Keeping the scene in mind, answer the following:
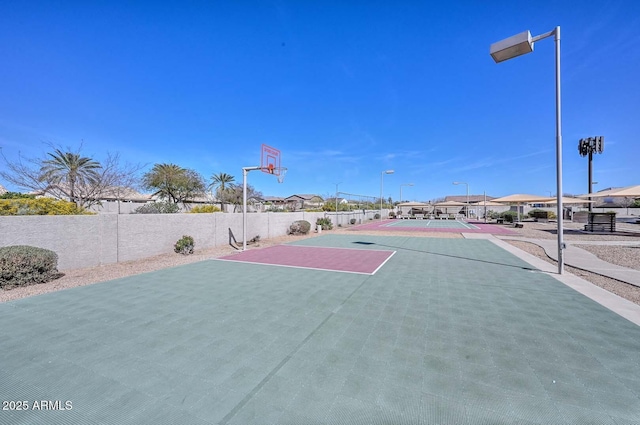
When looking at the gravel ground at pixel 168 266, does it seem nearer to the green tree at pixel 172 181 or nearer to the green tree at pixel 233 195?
the green tree at pixel 172 181

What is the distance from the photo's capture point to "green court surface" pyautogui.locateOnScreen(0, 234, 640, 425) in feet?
7.94

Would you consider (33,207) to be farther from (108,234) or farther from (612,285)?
(612,285)

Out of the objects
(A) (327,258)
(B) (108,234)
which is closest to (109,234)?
(B) (108,234)

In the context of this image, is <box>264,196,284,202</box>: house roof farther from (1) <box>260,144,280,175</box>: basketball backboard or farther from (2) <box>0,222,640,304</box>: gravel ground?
(2) <box>0,222,640,304</box>: gravel ground

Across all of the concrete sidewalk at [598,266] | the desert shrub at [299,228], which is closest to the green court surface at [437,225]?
the desert shrub at [299,228]

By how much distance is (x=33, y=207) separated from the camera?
876cm

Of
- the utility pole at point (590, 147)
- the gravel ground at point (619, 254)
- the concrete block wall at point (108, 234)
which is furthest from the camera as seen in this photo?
the utility pole at point (590, 147)

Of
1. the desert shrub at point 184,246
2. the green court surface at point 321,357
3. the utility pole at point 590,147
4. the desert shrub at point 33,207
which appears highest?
the utility pole at point 590,147

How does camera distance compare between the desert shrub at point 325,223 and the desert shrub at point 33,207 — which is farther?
the desert shrub at point 325,223

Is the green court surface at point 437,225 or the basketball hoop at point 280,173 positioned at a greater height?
the basketball hoop at point 280,173

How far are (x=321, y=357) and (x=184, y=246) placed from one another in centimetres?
954

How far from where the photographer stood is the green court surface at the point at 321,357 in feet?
7.94

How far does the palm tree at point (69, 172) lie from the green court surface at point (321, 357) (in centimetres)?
1325

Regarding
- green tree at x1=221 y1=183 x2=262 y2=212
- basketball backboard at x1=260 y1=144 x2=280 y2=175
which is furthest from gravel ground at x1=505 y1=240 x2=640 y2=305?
green tree at x1=221 y1=183 x2=262 y2=212
